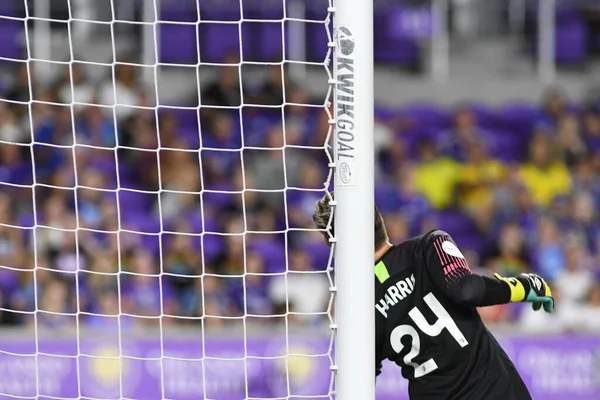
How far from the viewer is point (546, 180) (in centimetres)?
923

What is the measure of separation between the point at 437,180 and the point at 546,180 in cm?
93

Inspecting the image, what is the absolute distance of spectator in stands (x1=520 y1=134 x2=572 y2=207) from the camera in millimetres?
9117

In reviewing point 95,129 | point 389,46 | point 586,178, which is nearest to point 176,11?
point 95,129

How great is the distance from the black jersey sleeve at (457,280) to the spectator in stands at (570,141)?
6.15 meters

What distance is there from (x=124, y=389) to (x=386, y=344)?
138 inches

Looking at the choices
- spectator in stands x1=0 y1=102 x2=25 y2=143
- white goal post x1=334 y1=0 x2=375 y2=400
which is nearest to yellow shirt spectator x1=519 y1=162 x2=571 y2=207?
spectator in stands x1=0 y1=102 x2=25 y2=143

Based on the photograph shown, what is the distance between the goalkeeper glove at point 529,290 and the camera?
→ 3.40 metres

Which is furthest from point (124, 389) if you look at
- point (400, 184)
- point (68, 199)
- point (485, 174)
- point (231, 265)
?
point (485, 174)

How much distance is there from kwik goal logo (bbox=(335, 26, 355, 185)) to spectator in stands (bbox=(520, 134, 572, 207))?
6.17 metres

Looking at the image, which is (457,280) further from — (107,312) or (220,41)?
(220,41)

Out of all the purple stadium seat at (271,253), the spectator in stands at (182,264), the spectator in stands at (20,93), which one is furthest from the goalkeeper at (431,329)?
the spectator in stands at (20,93)

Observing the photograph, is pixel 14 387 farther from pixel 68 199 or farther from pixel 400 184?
pixel 400 184

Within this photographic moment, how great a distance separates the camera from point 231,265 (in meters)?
7.84

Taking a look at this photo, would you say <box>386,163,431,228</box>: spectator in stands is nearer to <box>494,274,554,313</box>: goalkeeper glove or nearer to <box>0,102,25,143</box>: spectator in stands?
<box>0,102,25,143</box>: spectator in stands
